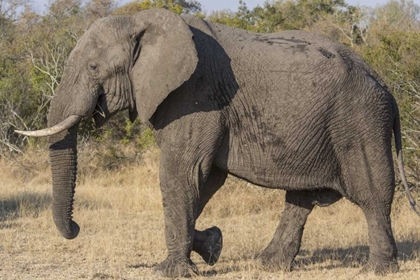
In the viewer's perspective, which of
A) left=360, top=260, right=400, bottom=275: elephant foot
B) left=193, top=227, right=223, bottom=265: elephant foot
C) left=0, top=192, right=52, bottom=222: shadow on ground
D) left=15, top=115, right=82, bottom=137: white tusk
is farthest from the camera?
left=0, top=192, right=52, bottom=222: shadow on ground

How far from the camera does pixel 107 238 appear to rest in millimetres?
8070

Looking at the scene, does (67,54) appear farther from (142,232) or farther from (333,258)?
(333,258)

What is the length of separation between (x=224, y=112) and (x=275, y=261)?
1.53 metres

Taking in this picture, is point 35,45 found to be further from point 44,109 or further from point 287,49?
point 287,49

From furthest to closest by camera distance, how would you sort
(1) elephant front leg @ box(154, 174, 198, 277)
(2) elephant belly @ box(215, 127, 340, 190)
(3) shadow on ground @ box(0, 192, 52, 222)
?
(3) shadow on ground @ box(0, 192, 52, 222) < (2) elephant belly @ box(215, 127, 340, 190) < (1) elephant front leg @ box(154, 174, 198, 277)

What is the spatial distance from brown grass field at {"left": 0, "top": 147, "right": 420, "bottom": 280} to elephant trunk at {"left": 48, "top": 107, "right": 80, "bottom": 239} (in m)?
0.54

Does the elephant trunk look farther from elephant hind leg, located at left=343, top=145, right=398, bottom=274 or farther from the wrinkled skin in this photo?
elephant hind leg, located at left=343, top=145, right=398, bottom=274

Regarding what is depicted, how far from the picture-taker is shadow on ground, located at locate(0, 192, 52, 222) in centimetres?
938

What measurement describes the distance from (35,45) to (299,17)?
1602 centimetres

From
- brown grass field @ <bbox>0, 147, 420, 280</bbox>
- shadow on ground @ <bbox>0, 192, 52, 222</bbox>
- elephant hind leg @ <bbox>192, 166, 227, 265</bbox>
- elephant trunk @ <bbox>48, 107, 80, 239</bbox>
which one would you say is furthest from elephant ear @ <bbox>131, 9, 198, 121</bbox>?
shadow on ground @ <bbox>0, 192, 52, 222</bbox>

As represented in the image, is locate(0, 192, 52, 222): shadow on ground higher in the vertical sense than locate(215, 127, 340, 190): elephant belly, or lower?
lower

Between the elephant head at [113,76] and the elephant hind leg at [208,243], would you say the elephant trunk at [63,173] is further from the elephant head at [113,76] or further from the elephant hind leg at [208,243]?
the elephant hind leg at [208,243]

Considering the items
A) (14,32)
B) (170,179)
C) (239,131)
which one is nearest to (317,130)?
(239,131)

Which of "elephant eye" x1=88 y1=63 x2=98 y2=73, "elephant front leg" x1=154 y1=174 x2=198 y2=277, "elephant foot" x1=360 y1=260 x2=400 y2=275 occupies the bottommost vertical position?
"elephant foot" x1=360 y1=260 x2=400 y2=275
